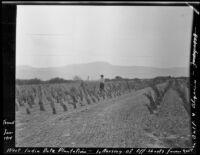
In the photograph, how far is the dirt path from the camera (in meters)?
1.11

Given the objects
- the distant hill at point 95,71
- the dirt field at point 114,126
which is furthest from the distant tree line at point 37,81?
the dirt field at point 114,126

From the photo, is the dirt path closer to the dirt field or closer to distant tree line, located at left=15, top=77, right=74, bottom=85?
the dirt field

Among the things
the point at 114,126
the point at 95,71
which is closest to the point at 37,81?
the point at 95,71

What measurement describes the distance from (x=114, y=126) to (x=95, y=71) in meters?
0.26

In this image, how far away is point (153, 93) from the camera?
3.74 ft

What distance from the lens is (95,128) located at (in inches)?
44.3

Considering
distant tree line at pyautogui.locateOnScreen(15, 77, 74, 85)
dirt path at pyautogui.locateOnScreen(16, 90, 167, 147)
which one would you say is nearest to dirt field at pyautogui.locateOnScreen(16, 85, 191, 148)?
dirt path at pyautogui.locateOnScreen(16, 90, 167, 147)

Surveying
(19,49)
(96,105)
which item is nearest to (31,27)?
(19,49)

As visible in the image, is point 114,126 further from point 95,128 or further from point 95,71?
point 95,71

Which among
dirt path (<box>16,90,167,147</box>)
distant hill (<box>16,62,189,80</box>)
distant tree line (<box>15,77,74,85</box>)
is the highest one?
distant hill (<box>16,62,189,80</box>)

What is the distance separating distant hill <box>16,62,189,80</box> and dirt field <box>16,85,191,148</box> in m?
0.09

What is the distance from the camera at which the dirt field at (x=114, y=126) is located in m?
1.11

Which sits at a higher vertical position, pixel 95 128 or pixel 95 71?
pixel 95 71

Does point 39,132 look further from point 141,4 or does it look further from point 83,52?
point 141,4
